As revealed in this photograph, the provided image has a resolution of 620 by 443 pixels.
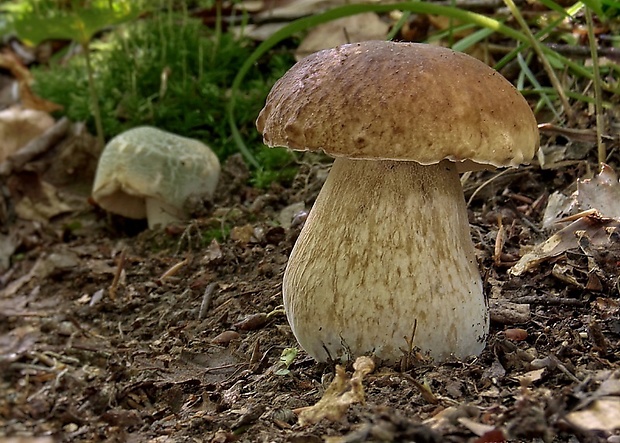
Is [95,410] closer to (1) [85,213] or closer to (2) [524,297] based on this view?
(2) [524,297]

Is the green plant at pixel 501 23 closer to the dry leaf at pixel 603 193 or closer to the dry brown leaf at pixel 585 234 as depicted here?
→ the dry leaf at pixel 603 193

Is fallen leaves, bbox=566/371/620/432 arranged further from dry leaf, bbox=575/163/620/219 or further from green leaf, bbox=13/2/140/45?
green leaf, bbox=13/2/140/45

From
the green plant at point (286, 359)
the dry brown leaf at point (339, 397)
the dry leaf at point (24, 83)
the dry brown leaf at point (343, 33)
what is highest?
the dry brown leaf at point (343, 33)

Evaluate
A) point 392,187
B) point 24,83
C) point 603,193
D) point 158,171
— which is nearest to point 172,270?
point 158,171

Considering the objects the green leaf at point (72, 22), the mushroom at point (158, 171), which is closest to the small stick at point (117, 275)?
the mushroom at point (158, 171)

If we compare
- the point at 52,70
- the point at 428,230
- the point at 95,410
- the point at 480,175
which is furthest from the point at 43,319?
the point at 52,70

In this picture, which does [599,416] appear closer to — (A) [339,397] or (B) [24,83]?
(A) [339,397]
